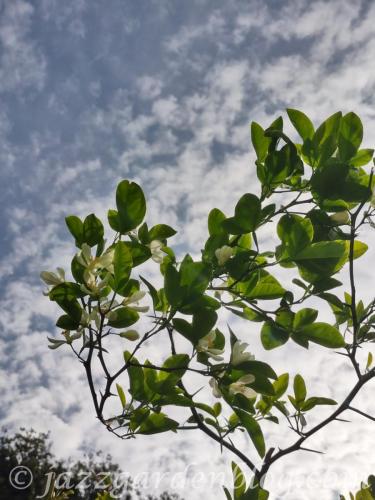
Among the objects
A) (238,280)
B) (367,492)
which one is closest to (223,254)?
(238,280)

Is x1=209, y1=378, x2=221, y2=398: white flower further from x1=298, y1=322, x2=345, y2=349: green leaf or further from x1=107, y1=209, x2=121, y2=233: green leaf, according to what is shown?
x1=107, y1=209, x2=121, y2=233: green leaf

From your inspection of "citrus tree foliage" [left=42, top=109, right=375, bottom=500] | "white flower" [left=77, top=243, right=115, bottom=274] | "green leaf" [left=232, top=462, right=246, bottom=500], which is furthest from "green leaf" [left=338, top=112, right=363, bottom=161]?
"green leaf" [left=232, top=462, right=246, bottom=500]

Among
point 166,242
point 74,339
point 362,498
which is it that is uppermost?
point 166,242

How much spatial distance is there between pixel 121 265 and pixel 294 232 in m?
0.42

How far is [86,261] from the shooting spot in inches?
38.0

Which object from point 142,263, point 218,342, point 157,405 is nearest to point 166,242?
point 142,263

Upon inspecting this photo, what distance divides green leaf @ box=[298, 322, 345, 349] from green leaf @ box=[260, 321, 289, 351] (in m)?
0.07

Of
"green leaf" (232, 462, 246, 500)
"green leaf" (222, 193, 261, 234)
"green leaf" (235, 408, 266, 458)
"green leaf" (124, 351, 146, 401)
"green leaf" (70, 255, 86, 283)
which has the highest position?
"green leaf" (222, 193, 261, 234)

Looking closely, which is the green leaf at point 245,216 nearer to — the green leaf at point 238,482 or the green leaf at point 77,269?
the green leaf at point 77,269

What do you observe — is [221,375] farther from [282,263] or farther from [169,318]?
[282,263]

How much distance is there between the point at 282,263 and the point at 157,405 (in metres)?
0.48

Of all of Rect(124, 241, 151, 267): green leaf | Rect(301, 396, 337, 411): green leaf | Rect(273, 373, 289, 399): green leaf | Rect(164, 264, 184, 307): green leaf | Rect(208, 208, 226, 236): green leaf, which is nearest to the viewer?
Rect(164, 264, 184, 307): green leaf

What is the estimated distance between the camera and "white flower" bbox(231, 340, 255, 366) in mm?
993

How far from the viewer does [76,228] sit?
1.05 meters
